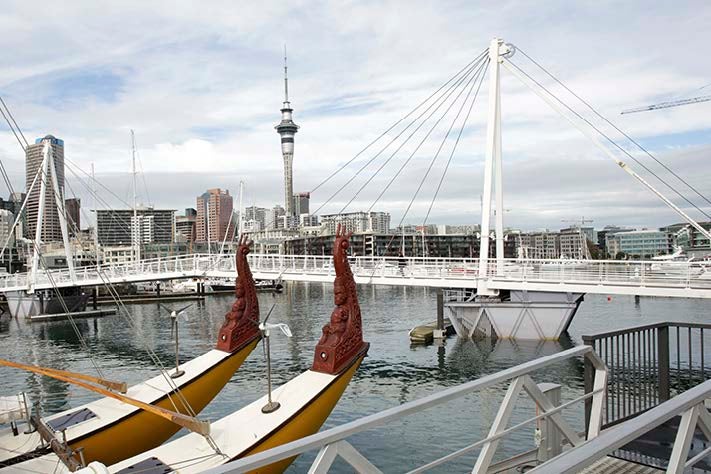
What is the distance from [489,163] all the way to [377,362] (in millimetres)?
11755

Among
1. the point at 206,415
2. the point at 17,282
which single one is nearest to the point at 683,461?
the point at 206,415

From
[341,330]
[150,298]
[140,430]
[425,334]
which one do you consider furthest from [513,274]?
[150,298]

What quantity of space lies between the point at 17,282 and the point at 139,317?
11.1 metres

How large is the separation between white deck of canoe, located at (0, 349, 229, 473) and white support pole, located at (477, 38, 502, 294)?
1873cm

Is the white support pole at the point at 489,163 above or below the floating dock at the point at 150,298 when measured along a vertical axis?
above

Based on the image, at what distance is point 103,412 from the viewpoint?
12555 millimetres

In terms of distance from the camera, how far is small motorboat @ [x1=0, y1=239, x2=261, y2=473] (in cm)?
1066

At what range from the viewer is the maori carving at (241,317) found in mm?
15570

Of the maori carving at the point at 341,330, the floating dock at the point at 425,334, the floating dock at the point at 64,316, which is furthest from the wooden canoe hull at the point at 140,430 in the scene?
the floating dock at the point at 64,316

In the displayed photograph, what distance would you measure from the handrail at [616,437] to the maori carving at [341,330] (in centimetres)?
960

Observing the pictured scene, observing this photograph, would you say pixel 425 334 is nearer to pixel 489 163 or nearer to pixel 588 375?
pixel 489 163

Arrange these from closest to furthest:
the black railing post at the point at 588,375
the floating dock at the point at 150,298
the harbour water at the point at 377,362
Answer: the black railing post at the point at 588,375 → the harbour water at the point at 377,362 → the floating dock at the point at 150,298

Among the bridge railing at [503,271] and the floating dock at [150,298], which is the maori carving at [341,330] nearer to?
the bridge railing at [503,271]

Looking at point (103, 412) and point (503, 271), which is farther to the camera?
point (503, 271)
